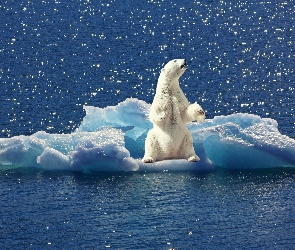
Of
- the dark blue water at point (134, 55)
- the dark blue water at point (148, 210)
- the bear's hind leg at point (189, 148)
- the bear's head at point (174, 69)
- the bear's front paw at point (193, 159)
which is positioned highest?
the dark blue water at point (134, 55)

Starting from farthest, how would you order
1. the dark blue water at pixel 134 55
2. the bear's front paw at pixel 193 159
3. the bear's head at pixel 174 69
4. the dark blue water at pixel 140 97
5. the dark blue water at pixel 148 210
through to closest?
1. the dark blue water at pixel 134 55
2. the bear's head at pixel 174 69
3. the bear's front paw at pixel 193 159
4. the dark blue water at pixel 140 97
5. the dark blue water at pixel 148 210

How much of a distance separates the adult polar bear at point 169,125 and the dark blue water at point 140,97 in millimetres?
623

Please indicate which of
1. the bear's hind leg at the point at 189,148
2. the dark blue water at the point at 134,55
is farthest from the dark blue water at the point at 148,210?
the dark blue water at the point at 134,55

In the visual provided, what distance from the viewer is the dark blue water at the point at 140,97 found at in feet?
83.3

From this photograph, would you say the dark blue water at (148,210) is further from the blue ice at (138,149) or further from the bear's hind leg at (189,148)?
the bear's hind leg at (189,148)

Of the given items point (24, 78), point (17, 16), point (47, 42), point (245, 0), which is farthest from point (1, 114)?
point (245, 0)

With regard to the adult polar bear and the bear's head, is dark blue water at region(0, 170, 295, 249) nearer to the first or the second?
the adult polar bear

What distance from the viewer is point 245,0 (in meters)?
57.6

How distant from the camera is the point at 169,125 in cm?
2877

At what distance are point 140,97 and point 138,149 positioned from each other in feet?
29.5

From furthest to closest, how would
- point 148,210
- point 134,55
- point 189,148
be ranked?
point 134,55 < point 189,148 < point 148,210

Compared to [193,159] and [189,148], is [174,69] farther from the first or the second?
[193,159]

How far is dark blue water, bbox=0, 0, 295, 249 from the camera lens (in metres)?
25.4

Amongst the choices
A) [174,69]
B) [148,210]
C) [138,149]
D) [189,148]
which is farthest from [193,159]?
→ [148,210]
